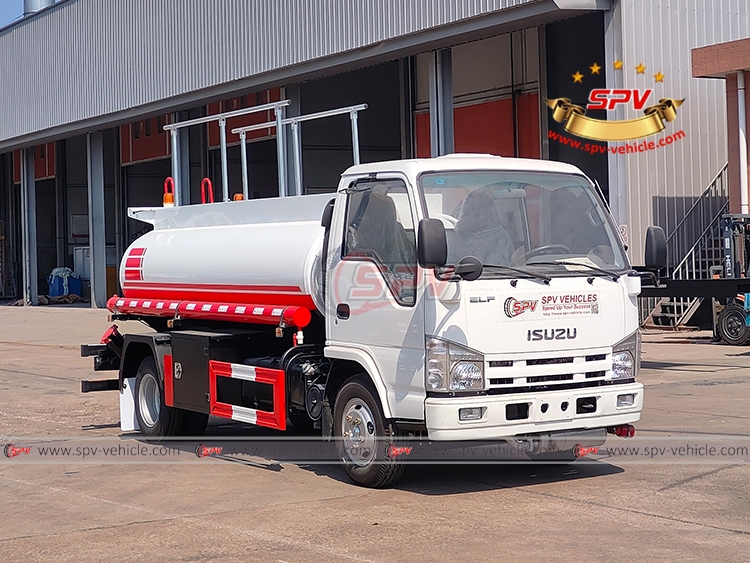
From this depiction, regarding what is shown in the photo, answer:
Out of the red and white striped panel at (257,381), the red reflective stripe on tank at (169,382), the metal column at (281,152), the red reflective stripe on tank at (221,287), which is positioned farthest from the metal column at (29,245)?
the red and white striped panel at (257,381)

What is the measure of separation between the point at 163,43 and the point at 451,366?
88.5 ft

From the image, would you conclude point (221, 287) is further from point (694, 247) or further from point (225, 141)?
point (694, 247)

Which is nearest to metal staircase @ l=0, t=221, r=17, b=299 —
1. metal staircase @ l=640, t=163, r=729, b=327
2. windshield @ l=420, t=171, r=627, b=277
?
metal staircase @ l=640, t=163, r=729, b=327

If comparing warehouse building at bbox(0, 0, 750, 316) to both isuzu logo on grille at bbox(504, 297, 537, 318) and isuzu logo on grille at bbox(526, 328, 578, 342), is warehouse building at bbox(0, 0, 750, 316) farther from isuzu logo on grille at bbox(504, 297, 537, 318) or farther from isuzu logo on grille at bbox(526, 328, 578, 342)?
isuzu logo on grille at bbox(526, 328, 578, 342)

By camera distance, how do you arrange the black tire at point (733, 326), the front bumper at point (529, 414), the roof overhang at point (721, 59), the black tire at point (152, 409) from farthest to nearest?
the roof overhang at point (721, 59) → the black tire at point (733, 326) → the black tire at point (152, 409) → the front bumper at point (529, 414)

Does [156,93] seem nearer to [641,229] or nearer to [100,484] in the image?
[641,229]

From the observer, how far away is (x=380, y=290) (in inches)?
327

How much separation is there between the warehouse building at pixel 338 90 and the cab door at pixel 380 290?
8.23 feet

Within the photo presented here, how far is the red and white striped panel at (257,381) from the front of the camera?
9.27 metres

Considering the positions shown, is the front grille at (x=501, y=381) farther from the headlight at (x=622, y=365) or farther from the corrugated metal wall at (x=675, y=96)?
the corrugated metal wall at (x=675, y=96)

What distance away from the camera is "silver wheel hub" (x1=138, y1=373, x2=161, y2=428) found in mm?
11285

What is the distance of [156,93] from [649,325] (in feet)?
56.0

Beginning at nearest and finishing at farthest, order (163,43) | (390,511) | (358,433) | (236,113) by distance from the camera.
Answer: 1. (390,511)
2. (358,433)
3. (236,113)
4. (163,43)

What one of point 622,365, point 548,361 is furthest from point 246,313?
point 622,365
